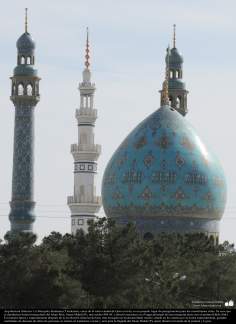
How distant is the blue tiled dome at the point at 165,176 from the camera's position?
69.9m

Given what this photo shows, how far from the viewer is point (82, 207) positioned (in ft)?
258

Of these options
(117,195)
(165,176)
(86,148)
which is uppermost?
(86,148)

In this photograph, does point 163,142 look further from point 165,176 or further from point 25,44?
point 25,44

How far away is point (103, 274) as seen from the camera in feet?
139

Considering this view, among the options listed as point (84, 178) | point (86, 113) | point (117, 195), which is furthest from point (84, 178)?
point (117, 195)

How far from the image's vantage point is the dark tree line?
130ft

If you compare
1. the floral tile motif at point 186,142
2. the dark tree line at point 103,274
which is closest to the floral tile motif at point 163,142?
the floral tile motif at point 186,142

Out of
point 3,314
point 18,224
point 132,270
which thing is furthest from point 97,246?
point 18,224

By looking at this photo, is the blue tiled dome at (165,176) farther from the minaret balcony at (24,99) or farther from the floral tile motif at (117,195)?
the minaret balcony at (24,99)

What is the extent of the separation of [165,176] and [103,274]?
2813cm

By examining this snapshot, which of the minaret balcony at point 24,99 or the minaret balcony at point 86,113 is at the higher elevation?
the minaret balcony at point 24,99

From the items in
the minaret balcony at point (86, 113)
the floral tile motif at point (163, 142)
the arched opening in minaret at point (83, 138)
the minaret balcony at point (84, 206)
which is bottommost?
the minaret balcony at point (84, 206)

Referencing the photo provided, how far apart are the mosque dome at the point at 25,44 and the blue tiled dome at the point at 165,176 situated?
12.9 meters

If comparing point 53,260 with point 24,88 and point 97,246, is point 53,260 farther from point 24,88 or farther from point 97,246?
point 24,88
